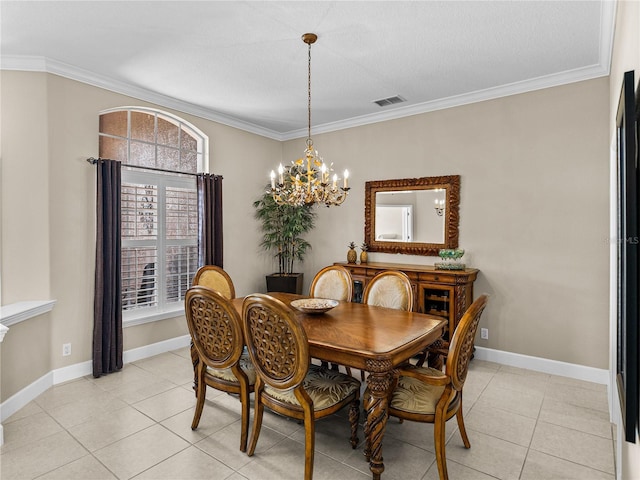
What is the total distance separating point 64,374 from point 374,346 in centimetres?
313

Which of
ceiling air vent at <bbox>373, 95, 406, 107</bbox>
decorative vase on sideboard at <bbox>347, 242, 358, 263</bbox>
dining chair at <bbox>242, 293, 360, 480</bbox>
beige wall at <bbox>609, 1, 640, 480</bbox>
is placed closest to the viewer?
beige wall at <bbox>609, 1, 640, 480</bbox>

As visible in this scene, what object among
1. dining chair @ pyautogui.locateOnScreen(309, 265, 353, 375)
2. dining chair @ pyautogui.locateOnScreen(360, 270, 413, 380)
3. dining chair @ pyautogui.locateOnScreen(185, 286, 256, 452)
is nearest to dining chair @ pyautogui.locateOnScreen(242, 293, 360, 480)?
dining chair @ pyautogui.locateOnScreen(185, 286, 256, 452)

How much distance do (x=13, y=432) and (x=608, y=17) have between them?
16.7ft

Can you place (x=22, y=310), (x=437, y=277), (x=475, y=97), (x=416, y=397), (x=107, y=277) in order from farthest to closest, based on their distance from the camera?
1. (x=475, y=97)
2. (x=437, y=277)
3. (x=107, y=277)
4. (x=22, y=310)
5. (x=416, y=397)

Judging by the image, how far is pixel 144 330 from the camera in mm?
4125

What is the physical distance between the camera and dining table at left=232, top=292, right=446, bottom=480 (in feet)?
6.66

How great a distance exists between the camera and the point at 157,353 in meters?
4.24

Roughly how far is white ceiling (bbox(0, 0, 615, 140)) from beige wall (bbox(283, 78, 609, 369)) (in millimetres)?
267

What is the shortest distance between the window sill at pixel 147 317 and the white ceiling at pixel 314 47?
2.44 metres

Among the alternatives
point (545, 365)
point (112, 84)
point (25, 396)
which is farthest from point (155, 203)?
point (545, 365)

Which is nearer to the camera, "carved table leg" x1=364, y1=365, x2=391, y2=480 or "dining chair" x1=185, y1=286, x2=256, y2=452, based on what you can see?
"carved table leg" x1=364, y1=365, x2=391, y2=480

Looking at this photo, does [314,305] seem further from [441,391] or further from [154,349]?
[154,349]

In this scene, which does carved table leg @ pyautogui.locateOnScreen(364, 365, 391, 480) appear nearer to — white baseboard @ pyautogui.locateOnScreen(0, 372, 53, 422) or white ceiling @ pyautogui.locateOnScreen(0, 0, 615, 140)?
white ceiling @ pyautogui.locateOnScreen(0, 0, 615, 140)

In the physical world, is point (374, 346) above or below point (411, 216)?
below
